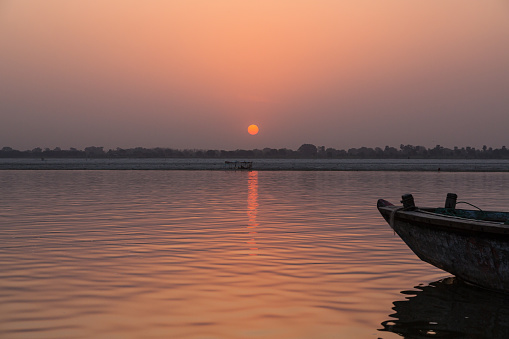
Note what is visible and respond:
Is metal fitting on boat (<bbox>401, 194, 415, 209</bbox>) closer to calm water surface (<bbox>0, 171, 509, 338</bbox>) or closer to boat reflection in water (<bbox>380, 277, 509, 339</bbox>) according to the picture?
calm water surface (<bbox>0, 171, 509, 338</bbox>)

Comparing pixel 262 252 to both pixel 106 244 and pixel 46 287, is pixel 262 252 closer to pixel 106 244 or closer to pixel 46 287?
pixel 106 244

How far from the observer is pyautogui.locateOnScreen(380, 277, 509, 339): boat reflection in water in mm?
9430

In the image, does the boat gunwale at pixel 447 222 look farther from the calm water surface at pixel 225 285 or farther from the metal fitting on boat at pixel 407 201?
the calm water surface at pixel 225 285

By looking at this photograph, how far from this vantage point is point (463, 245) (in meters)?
12.4

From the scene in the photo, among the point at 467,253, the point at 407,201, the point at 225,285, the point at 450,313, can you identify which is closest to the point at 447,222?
the point at 467,253

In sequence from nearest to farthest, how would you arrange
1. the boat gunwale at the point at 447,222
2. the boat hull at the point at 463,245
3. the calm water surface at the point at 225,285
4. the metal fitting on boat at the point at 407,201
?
Result: 1. the calm water surface at the point at 225,285
2. the boat gunwale at the point at 447,222
3. the boat hull at the point at 463,245
4. the metal fitting on boat at the point at 407,201

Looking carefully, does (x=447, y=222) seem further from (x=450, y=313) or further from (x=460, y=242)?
(x=450, y=313)

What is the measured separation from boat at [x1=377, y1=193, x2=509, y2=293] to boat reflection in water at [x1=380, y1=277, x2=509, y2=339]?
1.26 ft

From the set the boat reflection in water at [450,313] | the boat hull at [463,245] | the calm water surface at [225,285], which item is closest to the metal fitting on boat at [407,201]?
the boat hull at [463,245]

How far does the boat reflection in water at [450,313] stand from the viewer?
9.43 meters

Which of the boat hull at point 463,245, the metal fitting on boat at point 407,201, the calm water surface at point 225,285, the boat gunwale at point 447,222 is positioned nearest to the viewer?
the calm water surface at point 225,285

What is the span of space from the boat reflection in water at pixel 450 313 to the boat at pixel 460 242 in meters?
0.38

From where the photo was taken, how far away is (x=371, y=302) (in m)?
10.9

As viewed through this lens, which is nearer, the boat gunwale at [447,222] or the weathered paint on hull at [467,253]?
the boat gunwale at [447,222]
